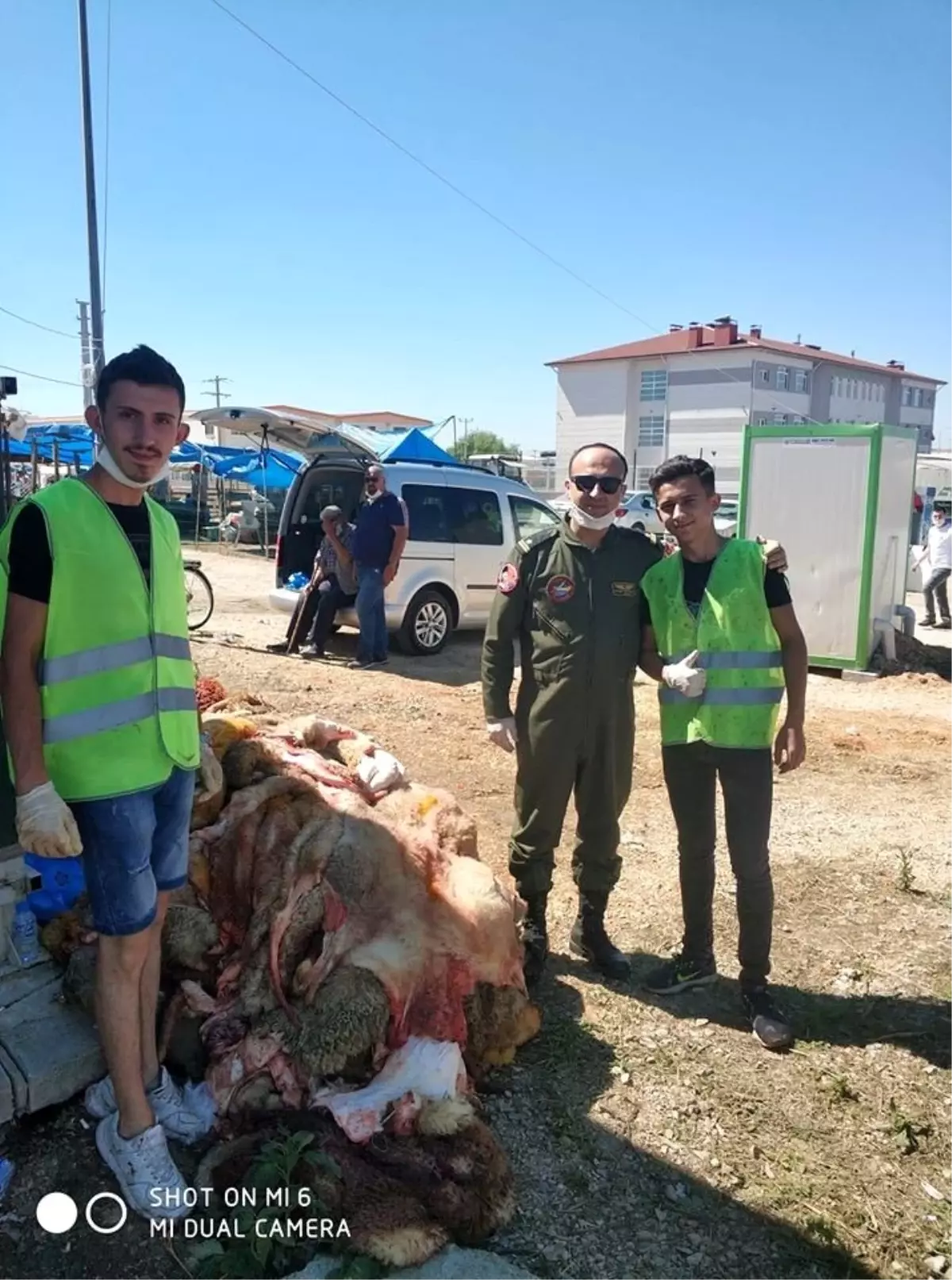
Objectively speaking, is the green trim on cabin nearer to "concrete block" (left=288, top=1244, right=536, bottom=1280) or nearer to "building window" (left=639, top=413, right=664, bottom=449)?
"concrete block" (left=288, top=1244, right=536, bottom=1280)

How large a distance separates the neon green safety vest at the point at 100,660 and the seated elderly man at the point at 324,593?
7.30m

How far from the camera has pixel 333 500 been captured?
11039 mm

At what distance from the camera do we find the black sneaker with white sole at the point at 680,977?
3.81 meters

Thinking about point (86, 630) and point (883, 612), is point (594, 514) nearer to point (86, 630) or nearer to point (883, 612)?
point (86, 630)

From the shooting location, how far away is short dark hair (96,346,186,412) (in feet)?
8.05

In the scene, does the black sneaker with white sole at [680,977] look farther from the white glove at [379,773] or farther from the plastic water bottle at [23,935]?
the plastic water bottle at [23,935]

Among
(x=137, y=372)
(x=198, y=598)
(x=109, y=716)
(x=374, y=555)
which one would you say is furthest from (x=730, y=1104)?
(x=198, y=598)

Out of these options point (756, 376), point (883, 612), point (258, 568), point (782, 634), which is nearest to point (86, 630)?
point (782, 634)

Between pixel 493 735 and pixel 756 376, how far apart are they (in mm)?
53272

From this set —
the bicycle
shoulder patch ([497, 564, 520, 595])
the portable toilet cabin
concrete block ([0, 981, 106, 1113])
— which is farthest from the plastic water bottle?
the portable toilet cabin

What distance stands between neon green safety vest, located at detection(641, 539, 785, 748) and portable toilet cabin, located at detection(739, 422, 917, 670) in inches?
281

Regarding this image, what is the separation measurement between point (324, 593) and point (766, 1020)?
733cm

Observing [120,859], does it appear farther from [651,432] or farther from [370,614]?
[651,432]

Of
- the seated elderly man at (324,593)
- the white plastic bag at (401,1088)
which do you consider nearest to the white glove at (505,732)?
the white plastic bag at (401,1088)
